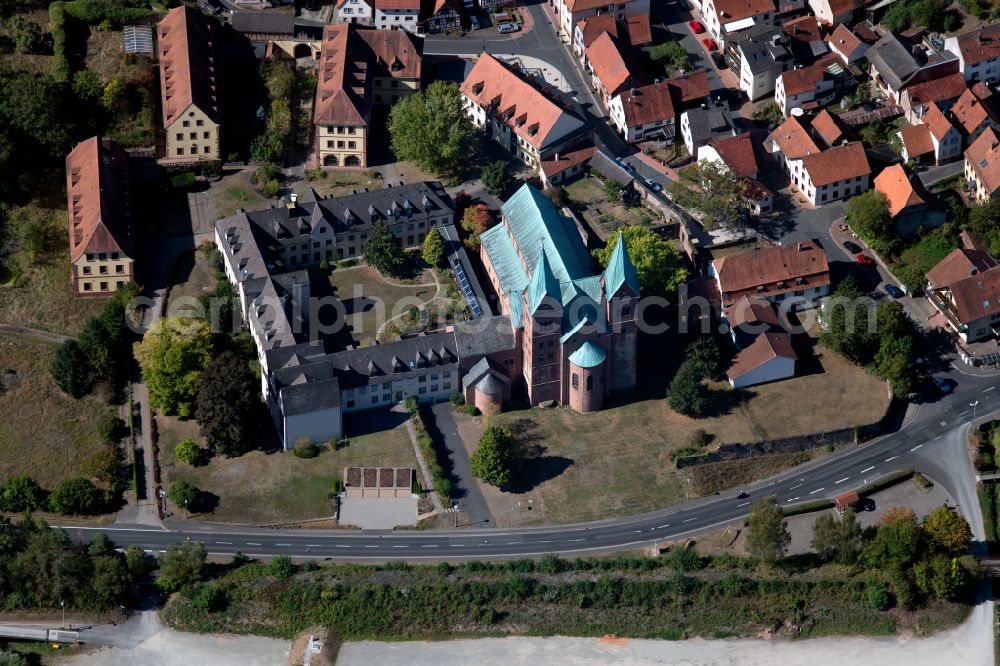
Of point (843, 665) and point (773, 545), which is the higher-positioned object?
point (773, 545)

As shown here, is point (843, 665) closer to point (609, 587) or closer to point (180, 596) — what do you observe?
point (609, 587)

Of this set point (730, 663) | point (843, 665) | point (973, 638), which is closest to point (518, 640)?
point (730, 663)

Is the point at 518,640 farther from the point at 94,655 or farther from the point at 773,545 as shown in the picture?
the point at 94,655

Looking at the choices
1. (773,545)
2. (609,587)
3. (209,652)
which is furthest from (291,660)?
(773,545)

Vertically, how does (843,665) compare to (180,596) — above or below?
below

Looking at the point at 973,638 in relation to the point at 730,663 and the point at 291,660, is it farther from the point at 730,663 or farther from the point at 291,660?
the point at 291,660
